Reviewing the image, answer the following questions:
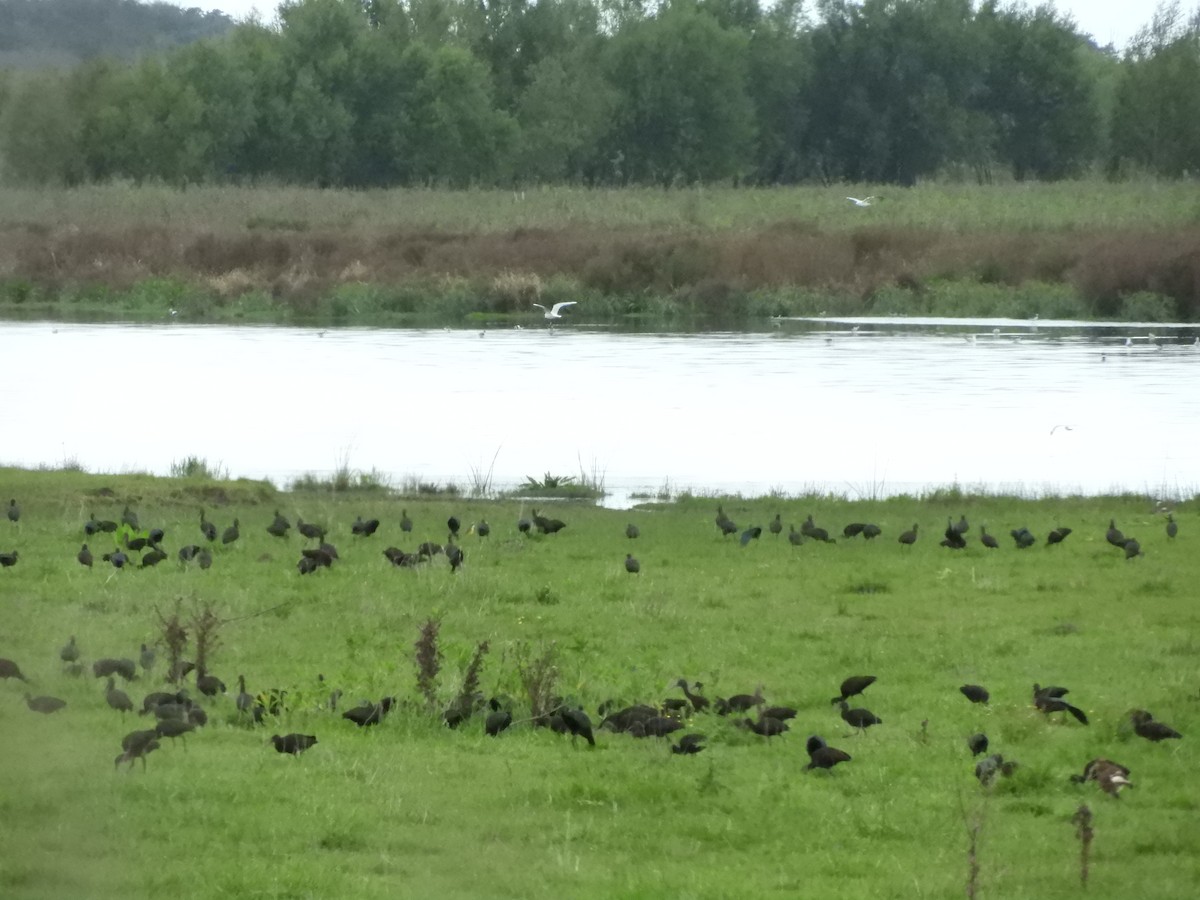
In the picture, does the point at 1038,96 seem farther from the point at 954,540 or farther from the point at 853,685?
the point at 853,685

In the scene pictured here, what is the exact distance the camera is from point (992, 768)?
8.87 meters

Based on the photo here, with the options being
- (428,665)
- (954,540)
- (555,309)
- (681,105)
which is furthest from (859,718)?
(681,105)

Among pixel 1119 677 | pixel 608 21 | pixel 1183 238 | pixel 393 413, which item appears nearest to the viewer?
pixel 1119 677

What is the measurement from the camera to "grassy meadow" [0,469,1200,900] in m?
7.56

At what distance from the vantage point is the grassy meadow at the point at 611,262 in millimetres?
55719

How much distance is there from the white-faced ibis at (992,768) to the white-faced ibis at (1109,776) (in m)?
0.38

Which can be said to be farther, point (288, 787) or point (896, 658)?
point (896, 658)

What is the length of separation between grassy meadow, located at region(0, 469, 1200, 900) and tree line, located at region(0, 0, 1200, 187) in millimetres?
67815

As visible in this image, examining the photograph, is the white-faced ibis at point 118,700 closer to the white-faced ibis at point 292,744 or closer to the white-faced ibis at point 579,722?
the white-faced ibis at point 292,744

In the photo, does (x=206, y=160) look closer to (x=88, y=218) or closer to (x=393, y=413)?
(x=88, y=218)

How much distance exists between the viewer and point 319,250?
62125 millimetres

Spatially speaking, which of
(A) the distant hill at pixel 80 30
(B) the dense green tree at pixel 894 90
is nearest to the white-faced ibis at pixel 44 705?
(A) the distant hill at pixel 80 30

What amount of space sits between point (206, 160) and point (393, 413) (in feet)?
140

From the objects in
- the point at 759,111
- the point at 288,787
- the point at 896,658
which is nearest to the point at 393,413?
the point at 896,658
